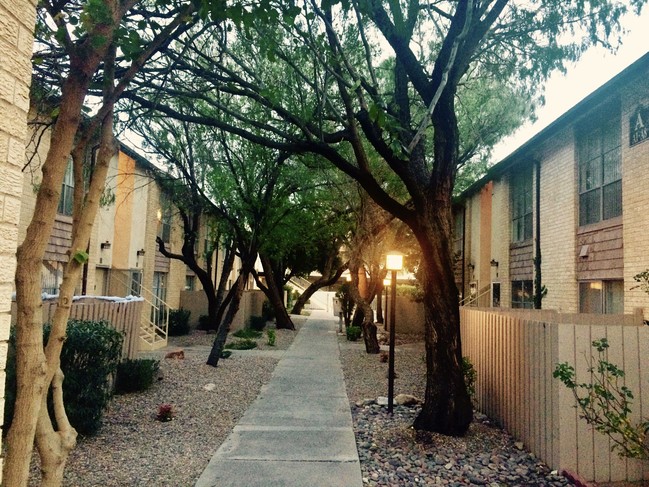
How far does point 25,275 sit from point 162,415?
4702mm

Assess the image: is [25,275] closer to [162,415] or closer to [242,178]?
[162,415]

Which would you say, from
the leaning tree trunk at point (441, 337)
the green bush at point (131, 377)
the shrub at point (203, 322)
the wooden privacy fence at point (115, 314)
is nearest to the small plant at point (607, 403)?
the leaning tree trunk at point (441, 337)

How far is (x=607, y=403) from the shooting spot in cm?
476

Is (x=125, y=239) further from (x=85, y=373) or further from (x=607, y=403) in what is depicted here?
(x=607, y=403)

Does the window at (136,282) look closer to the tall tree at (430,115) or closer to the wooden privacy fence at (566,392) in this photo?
the tall tree at (430,115)

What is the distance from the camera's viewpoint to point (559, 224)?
12648 millimetres

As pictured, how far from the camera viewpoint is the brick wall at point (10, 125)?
2268mm

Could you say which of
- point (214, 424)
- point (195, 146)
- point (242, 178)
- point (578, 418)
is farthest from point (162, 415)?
point (195, 146)

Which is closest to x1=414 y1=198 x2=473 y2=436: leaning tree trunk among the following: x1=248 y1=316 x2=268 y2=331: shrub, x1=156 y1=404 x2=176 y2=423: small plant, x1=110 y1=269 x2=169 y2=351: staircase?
x1=156 y1=404 x2=176 y2=423: small plant

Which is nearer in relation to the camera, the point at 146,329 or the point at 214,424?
the point at 214,424

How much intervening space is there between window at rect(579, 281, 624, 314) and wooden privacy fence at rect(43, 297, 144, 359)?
9.01 meters

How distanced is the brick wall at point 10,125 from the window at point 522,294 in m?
13.6

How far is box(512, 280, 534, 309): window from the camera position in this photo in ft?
47.9

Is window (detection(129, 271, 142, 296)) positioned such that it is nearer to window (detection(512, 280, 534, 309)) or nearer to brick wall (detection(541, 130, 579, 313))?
window (detection(512, 280, 534, 309))
